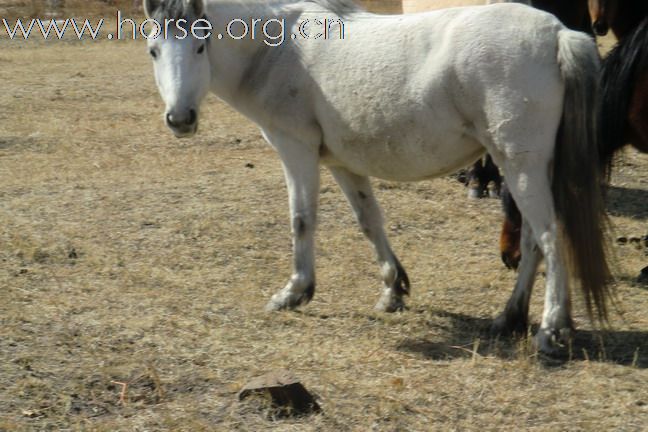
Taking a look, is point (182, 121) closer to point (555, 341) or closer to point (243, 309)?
point (243, 309)

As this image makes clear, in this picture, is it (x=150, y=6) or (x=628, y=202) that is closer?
(x=150, y=6)

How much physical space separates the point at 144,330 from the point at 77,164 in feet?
12.9

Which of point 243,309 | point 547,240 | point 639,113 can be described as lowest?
point 243,309

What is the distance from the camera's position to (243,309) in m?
5.27

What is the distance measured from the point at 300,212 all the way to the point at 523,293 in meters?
1.18

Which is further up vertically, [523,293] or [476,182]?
[523,293]

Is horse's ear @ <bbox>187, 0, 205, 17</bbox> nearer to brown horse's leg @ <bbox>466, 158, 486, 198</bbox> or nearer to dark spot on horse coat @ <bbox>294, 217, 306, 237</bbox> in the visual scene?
dark spot on horse coat @ <bbox>294, 217, 306, 237</bbox>

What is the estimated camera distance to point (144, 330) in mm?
4883

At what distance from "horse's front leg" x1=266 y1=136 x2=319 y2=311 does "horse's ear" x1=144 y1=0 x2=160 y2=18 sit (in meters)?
0.85

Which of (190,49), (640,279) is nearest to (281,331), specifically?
(190,49)

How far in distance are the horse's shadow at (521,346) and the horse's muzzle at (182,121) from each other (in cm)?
142

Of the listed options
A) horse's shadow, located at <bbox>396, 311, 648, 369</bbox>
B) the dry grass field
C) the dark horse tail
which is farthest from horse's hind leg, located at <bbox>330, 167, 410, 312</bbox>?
the dark horse tail

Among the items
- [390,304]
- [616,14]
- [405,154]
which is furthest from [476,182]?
Result: [405,154]

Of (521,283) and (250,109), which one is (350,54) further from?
(521,283)
